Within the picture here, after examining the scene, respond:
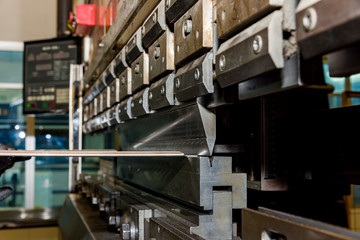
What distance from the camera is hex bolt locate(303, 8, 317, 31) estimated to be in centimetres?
53

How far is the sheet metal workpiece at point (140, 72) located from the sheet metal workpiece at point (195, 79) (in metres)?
0.34

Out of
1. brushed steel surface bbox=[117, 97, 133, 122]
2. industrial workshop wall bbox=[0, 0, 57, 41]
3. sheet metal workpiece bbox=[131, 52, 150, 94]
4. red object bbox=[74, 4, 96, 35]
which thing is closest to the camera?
sheet metal workpiece bbox=[131, 52, 150, 94]

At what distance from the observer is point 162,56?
3.98ft

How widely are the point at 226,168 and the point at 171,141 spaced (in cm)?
32

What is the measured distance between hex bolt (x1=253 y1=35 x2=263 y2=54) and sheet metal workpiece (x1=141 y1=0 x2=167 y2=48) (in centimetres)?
58

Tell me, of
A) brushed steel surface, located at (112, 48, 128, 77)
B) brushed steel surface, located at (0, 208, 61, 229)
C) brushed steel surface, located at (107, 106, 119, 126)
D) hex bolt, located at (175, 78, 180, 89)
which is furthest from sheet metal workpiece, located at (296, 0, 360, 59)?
brushed steel surface, located at (0, 208, 61, 229)

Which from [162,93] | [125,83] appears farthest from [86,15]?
[162,93]

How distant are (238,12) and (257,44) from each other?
0.39ft

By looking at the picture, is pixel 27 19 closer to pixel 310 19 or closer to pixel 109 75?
pixel 109 75

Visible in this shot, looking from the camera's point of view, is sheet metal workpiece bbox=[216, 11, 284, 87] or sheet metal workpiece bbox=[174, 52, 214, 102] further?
sheet metal workpiece bbox=[174, 52, 214, 102]

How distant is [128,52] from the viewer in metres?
1.62

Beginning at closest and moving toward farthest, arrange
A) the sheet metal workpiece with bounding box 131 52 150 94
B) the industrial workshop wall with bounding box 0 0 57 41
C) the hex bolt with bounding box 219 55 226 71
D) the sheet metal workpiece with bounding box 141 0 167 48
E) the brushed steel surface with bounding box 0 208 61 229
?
the hex bolt with bounding box 219 55 226 71, the sheet metal workpiece with bounding box 141 0 167 48, the sheet metal workpiece with bounding box 131 52 150 94, the brushed steel surface with bounding box 0 208 61 229, the industrial workshop wall with bounding box 0 0 57 41

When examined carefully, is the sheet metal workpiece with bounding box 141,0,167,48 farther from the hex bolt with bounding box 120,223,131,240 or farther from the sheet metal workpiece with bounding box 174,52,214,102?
the hex bolt with bounding box 120,223,131,240

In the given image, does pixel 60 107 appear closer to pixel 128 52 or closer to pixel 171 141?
pixel 128 52
